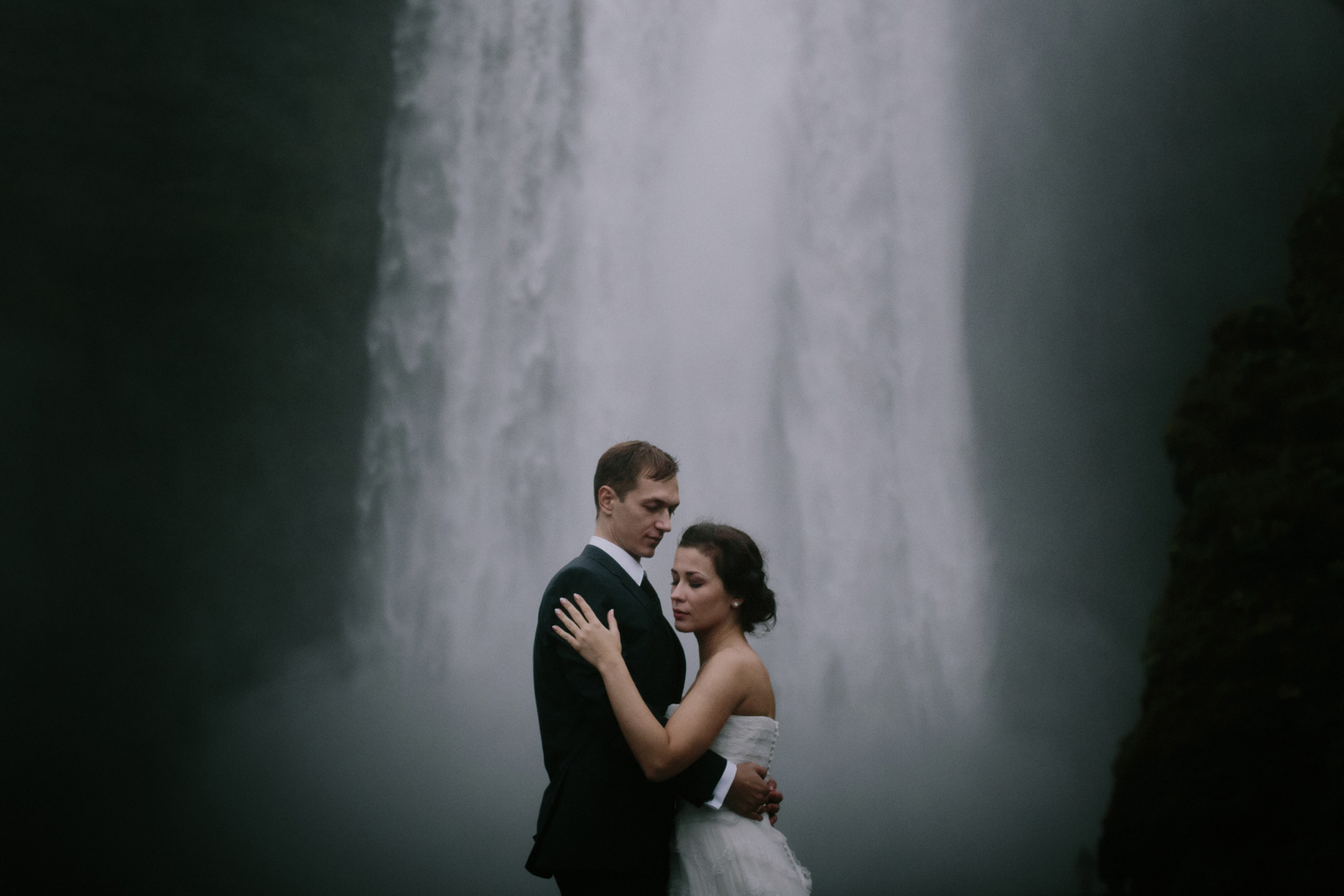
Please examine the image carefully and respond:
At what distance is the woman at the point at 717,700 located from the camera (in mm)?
2348

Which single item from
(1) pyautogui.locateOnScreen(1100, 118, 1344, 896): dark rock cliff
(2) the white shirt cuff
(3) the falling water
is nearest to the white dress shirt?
(2) the white shirt cuff

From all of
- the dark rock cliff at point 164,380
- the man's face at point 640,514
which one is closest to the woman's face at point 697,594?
Result: the man's face at point 640,514

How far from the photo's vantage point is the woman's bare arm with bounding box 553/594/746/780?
229cm

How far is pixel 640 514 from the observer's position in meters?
2.62

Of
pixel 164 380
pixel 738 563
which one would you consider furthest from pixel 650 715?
pixel 164 380

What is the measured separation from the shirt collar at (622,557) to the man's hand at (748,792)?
603 mm

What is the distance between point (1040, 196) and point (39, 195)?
11126mm

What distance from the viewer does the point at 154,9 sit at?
10211 millimetres

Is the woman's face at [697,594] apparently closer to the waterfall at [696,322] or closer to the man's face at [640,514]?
the man's face at [640,514]

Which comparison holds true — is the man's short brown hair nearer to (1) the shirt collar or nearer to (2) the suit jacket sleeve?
(1) the shirt collar

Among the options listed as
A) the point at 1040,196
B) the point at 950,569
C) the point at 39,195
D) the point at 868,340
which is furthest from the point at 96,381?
the point at 1040,196

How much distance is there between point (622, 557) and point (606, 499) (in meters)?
0.18

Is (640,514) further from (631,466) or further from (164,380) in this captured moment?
(164,380)

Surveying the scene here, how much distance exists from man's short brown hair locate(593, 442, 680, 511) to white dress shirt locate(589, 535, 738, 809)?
5.7 inches
